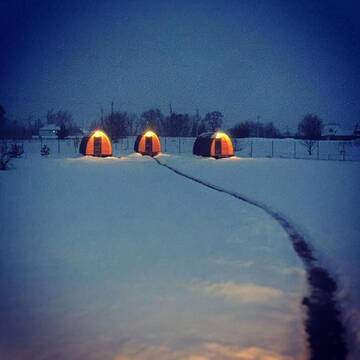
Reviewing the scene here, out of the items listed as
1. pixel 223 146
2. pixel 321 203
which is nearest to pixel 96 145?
pixel 223 146

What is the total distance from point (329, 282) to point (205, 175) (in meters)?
15.8

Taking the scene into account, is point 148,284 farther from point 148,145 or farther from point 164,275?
point 148,145

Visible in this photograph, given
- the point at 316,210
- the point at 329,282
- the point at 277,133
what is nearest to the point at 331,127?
the point at 277,133

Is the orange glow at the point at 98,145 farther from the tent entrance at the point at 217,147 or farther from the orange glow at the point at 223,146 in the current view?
the tent entrance at the point at 217,147

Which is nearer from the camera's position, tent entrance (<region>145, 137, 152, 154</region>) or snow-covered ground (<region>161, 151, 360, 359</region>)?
snow-covered ground (<region>161, 151, 360, 359</region>)

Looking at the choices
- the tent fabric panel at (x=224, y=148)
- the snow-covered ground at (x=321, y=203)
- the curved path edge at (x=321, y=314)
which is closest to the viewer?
the curved path edge at (x=321, y=314)

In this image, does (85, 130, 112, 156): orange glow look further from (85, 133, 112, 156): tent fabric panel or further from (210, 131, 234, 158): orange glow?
(210, 131, 234, 158): orange glow

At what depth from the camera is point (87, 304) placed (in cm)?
566

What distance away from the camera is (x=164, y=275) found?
6.78 metres

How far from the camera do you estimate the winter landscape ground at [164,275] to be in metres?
4.65

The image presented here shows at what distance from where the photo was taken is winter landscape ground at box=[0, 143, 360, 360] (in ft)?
15.3

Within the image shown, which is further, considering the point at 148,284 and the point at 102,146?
the point at 102,146

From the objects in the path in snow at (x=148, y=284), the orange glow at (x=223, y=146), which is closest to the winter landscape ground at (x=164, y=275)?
the path in snow at (x=148, y=284)

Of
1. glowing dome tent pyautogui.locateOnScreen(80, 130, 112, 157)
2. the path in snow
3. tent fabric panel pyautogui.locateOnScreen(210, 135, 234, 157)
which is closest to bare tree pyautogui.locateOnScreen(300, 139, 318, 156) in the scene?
tent fabric panel pyautogui.locateOnScreen(210, 135, 234, 157)
